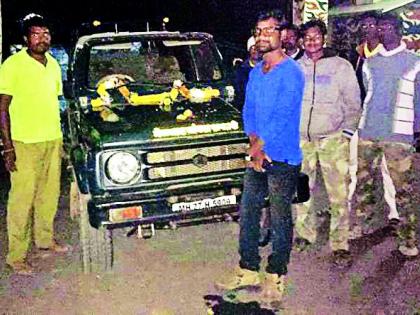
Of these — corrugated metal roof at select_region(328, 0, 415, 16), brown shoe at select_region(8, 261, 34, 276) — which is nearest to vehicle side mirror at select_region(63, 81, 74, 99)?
brown shoe at select_region(8, 261, 34, 276)

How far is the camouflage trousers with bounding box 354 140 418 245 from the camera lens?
580 centimetres

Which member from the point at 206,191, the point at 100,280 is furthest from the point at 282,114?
the point at 100,280

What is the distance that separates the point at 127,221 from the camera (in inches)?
205

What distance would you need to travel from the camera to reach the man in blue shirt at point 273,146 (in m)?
4.79

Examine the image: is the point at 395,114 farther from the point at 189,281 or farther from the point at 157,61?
the point at 157,61

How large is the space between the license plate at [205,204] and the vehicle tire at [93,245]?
0.59 metres

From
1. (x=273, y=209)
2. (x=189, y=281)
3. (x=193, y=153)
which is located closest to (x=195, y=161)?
(x=193, y=153)

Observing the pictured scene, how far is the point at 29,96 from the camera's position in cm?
568

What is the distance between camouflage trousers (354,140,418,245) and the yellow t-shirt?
2.61 metres

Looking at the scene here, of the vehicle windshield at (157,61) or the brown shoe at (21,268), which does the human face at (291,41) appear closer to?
the vehicle windshield at (157,61)

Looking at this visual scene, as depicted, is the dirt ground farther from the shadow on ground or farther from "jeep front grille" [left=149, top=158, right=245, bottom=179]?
"jeep front grille" [left=149, top=158, right=245, bottom=179]

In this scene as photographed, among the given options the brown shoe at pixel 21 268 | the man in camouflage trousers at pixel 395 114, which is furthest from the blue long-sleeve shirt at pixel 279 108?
the brown shoe at pixel 21 268

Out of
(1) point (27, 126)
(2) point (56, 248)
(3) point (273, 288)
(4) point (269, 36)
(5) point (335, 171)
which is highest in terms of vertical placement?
(4) point (269, 36)

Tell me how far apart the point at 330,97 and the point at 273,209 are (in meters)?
1.23
